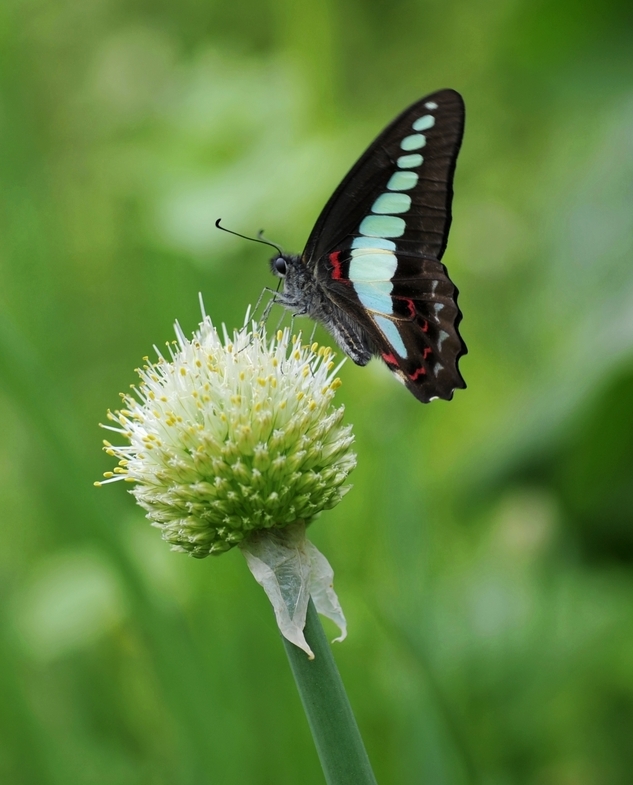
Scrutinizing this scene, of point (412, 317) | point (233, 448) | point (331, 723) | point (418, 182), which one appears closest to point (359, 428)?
point (412, 317)

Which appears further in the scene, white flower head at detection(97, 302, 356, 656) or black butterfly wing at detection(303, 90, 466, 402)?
black butterfly wing at detection(303, 90, 466, 402)

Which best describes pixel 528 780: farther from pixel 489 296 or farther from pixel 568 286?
pixel 489 296

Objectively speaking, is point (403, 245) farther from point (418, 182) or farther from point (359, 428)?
point (359, 428)

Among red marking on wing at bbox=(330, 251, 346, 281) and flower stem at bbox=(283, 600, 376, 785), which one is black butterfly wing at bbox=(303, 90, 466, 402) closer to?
red marking on wing at bbox=(330, 251, 346, 281)

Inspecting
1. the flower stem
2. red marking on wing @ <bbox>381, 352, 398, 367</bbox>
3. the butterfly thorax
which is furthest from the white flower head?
the butterfly thorax

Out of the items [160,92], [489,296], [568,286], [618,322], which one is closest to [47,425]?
[618,322]
